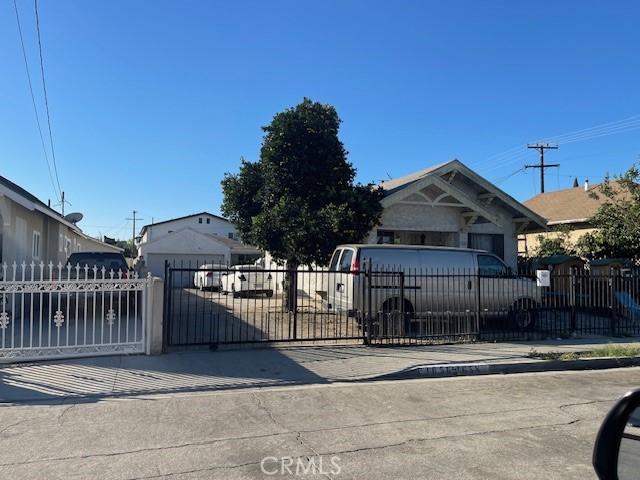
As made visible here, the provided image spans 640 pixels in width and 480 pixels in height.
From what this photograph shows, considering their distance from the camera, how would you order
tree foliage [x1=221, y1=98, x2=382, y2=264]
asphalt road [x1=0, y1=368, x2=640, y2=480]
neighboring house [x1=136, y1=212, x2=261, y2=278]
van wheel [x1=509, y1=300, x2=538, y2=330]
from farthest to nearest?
1. neighboring house [x1=136, y1=212, x2=261, y2=278]
2. tree foliage [x1=221, y1=98, x2=382, y2=264]
3. van wheel [x1=509, y1=300, x2=538, y2=330]
4. asphalt road [x1=0, y1=368, x2=640, y2=480]

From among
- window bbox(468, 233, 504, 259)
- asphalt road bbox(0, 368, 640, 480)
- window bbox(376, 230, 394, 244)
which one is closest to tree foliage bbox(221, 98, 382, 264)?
window bbox(376, 230, 394, 244)

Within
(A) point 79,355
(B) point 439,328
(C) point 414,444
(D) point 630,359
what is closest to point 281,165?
(B) point 439,328

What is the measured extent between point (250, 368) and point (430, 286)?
5275mm

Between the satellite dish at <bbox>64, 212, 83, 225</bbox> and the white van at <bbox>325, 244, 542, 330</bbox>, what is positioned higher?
the satellite dish at <bbox>64, 212, 83, 225</bbox>

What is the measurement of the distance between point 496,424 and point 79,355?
22.2 feet

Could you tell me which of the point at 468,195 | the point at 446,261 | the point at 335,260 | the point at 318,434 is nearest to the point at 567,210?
the point at 468,195

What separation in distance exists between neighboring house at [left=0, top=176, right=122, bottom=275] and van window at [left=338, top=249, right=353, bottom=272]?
304 inches

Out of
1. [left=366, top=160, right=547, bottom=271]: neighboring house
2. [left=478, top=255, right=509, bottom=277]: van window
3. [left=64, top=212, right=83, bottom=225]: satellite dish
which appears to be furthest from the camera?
[left=64, top=212, right=83, bottom=225]: satellite dish

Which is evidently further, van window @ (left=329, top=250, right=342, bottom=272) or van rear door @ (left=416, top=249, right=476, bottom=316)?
van window @ (left=329, top=250, right=342, bottom=272)

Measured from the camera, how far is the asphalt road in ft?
14.4

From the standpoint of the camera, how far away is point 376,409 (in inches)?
247

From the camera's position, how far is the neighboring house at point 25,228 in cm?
1187

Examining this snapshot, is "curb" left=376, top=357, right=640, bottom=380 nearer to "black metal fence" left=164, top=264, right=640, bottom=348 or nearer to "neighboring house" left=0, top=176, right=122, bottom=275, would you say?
"black metal fence" left=164, top=264, right=640, bottom=348

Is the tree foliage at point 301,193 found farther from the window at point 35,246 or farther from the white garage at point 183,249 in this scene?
the white garage at point 183,249
